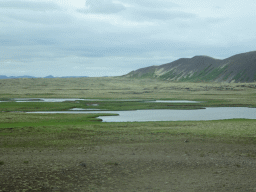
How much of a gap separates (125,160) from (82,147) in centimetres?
650

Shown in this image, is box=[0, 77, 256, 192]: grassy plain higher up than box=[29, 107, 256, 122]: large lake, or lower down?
higher up

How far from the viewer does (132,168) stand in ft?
62.4

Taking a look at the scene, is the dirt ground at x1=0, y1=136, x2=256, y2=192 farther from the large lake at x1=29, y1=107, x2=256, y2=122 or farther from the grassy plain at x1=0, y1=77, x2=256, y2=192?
the large lake at x1=29, y1=107, x2=256, y2=122

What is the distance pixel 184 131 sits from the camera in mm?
35469

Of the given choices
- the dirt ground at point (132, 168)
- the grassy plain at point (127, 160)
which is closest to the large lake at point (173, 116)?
the grassy plain at point (127, 160)

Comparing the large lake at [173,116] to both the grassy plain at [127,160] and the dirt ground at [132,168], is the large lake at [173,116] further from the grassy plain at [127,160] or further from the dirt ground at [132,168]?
the dirt ground at [132,168]

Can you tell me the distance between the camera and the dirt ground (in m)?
15.4

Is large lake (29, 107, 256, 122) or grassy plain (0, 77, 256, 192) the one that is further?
large lake (29, 107, 256, 122)

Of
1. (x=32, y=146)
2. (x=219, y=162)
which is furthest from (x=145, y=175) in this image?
(x=32, y=146)

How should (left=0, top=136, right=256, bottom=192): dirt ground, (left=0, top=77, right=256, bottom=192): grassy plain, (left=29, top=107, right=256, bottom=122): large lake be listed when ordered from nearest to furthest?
(left=0, top=136, right=256, bottom=192): dirt ground, (left=0, top=77, right=256, bottom=192): grassy plain, (left=29, top=107, right=256, bottom=122): large lake

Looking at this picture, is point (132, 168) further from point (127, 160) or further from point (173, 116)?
point (173, 116)

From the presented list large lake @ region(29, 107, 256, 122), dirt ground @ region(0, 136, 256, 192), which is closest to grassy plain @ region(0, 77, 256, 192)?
dirt ground @ region(0, 136, 256, 192)

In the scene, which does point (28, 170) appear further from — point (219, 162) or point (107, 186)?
point (219, 162)

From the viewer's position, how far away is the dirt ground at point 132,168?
15.4 m
